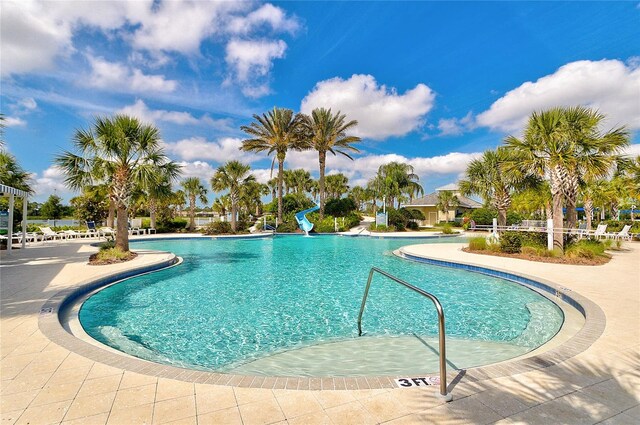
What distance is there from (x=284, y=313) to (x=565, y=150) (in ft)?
40.3

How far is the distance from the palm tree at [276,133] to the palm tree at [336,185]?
24.2 meters

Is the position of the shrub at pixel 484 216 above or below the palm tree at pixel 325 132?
below

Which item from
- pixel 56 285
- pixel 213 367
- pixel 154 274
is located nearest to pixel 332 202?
pixel 154 274

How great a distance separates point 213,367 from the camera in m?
4.14

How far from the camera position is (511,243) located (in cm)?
1242

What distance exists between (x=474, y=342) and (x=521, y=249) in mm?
9180

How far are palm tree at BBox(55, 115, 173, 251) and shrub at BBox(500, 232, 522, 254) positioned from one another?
14.5 meters

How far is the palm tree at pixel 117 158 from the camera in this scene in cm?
1091

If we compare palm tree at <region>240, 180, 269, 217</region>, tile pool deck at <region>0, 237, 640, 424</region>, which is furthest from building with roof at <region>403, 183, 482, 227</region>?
tile pool deck at <region>0, 237, 640, 424</region>

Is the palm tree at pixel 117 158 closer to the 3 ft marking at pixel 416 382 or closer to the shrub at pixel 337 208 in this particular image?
the 3 ft marking at pixel 416 382

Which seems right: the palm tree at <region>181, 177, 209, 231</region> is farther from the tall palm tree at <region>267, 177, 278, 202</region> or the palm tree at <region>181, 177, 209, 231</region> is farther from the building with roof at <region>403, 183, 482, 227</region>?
the building with roof at <region>403, 183, 482, 227</region>

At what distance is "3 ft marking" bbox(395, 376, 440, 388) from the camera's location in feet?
9.31

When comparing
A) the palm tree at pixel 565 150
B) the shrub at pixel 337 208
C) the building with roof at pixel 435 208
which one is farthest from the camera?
the building with roof at pixel 435 208

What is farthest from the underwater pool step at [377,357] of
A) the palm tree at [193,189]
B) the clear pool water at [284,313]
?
the palm tree at [193,189]
